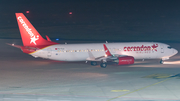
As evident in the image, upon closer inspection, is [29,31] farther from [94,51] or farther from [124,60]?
[124,60]

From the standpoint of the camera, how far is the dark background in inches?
3521

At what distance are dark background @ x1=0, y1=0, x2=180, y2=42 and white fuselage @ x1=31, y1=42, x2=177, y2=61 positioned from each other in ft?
96.9

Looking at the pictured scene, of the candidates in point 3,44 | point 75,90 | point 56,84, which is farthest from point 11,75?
point 3,44

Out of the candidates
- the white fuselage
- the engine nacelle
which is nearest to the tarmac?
the engine nacelle

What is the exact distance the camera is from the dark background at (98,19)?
8944 centimetres

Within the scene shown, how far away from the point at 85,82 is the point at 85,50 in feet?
44.8

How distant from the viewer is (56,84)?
104ft

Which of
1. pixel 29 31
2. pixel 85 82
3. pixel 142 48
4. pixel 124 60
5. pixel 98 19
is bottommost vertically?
pixel 85 82

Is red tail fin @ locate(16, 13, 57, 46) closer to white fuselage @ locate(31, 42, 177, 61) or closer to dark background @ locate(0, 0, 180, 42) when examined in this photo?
white fuselage @ locate(31, 42, 177, 61)

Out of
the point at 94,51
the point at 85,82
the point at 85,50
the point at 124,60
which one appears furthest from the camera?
the point at 94,51

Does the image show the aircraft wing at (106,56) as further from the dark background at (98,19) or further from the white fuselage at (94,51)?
the dark background at (98,19)

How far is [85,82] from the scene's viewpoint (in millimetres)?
32750

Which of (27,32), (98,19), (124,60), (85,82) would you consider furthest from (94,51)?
(98,19)

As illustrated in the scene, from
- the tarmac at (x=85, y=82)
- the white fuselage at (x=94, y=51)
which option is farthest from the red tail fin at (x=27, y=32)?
the tarmac at (x=85, y=82)
